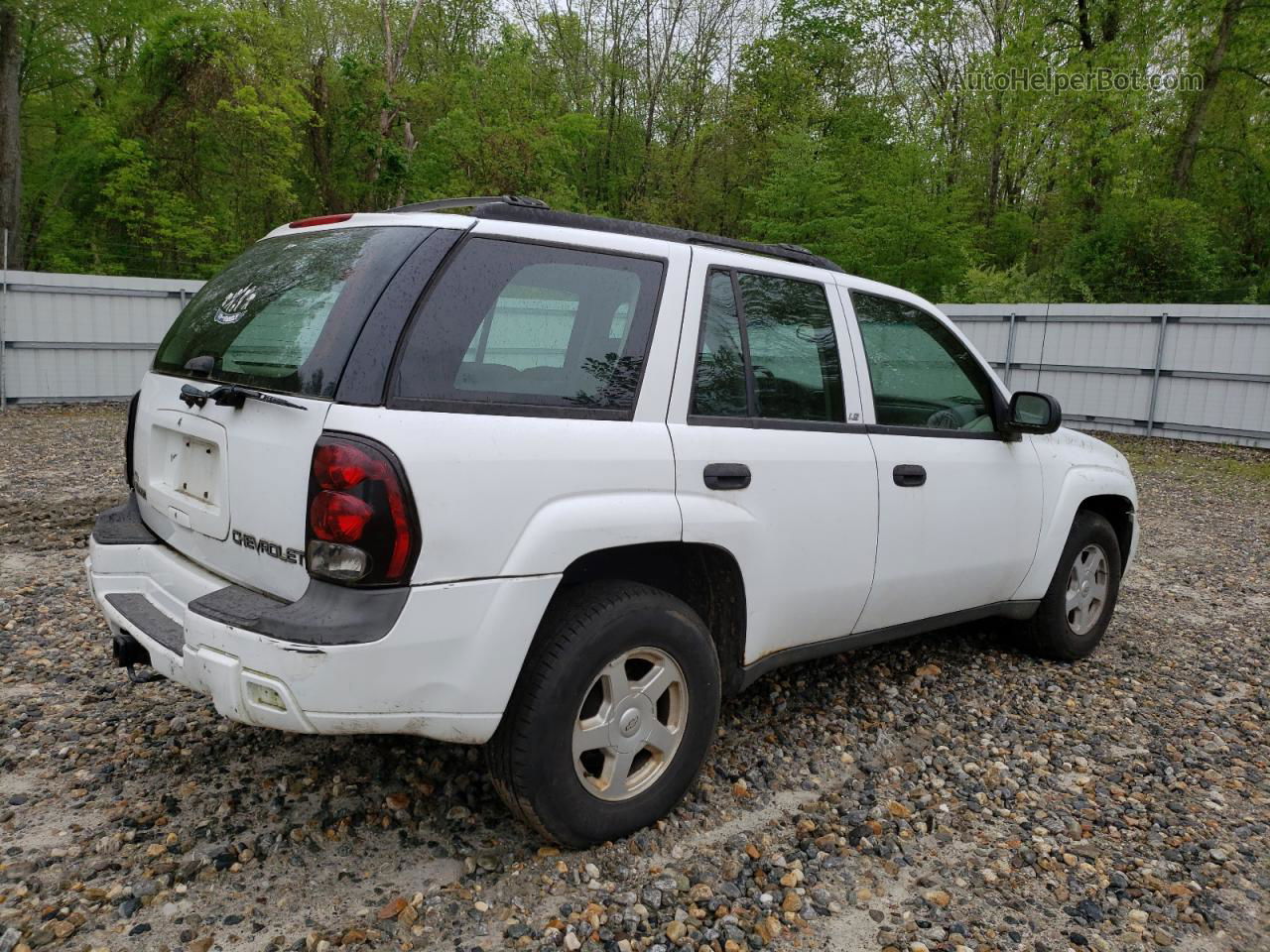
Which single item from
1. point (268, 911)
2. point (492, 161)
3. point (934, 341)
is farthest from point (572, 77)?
point (268, 911)

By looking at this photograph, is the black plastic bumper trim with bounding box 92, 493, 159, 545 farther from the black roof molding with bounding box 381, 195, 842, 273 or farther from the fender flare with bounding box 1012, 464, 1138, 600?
the fender flare with bounding box 1012, 464, 1138, 600

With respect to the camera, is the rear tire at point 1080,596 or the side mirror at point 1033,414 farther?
the rear tire at point 1080,596

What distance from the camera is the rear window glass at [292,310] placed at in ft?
7.64

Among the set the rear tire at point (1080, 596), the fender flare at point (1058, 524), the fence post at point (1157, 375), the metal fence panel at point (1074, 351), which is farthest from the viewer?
the fence post at point (1157, 375)

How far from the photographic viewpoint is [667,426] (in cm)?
271

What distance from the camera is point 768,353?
3084 mm

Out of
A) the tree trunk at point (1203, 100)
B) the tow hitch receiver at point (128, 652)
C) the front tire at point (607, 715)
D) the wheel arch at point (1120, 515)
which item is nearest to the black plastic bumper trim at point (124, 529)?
the tow hitch receiver at point (128, 652)

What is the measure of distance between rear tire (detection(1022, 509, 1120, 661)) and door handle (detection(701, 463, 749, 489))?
7.32 ft

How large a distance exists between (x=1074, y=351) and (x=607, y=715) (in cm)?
1395

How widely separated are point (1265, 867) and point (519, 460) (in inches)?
103

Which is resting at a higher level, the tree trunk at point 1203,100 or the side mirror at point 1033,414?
the tree trunk at point 1203,100

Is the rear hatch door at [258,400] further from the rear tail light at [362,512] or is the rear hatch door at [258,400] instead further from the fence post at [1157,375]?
the fence post at [1157,375]

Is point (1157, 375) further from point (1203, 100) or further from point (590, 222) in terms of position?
point (590, 222)

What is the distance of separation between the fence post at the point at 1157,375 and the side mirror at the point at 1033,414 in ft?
37.4
